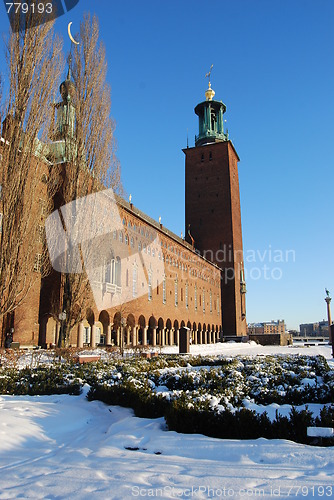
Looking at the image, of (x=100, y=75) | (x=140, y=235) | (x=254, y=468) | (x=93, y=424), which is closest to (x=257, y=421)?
(x=254, y=468)

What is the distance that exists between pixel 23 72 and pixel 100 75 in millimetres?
5570

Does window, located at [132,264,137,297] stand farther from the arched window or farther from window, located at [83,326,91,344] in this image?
window, located at [83,326,91,344]

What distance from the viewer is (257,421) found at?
5062 mm

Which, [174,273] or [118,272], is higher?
[174,273]

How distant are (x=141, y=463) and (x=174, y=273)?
123 ft

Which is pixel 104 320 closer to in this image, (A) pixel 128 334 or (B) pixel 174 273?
(A) pixel 128 334

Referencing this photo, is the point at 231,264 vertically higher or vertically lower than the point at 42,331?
higher

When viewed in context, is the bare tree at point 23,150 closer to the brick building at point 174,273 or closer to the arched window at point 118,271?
the brick building at point 174,273

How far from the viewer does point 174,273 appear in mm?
41562

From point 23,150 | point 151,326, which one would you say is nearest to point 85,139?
point 23,150

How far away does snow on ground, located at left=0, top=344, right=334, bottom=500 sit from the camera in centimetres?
336

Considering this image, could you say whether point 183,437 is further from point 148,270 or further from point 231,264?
point 231,264

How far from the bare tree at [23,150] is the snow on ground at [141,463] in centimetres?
779

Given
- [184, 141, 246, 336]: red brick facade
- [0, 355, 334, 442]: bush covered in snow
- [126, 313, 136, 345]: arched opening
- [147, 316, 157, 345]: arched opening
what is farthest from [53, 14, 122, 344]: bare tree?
[184, 141, 246, 336]: red brick facade
